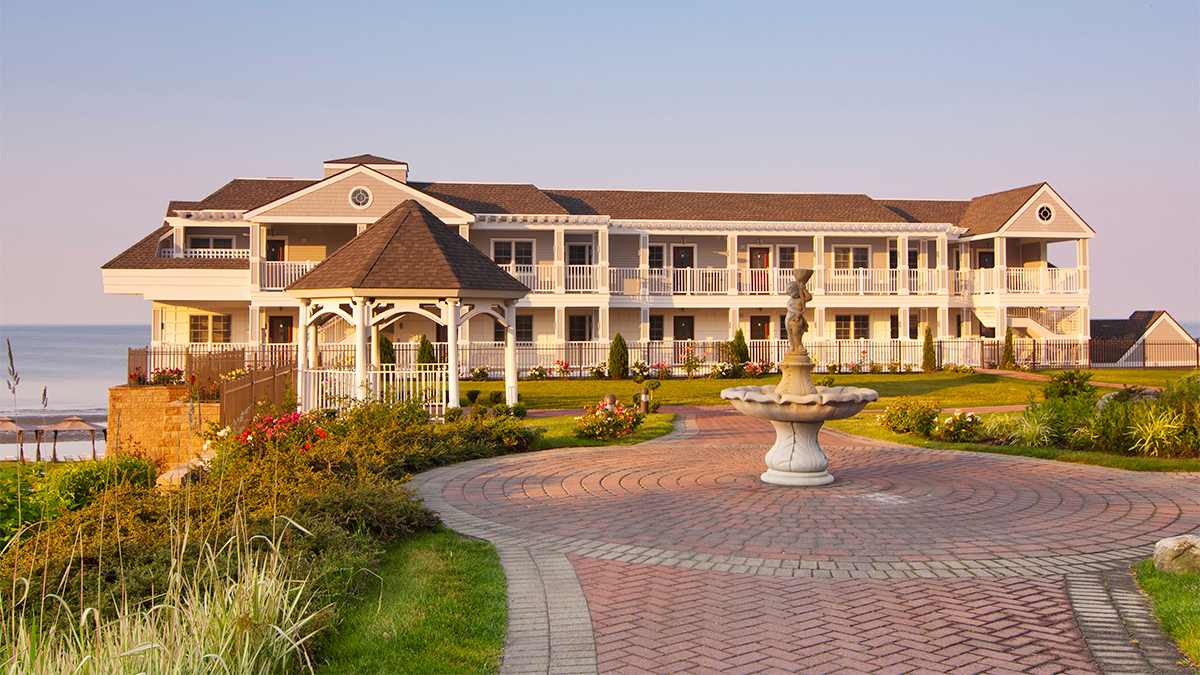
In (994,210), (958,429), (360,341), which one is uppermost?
(994,210)

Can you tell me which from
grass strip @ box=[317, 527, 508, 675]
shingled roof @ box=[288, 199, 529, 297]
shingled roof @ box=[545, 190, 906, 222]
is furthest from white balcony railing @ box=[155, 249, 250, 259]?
grass strip @ box=[317, 527, 508, 675]

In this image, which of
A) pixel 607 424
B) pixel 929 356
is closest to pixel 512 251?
pixel 929 356

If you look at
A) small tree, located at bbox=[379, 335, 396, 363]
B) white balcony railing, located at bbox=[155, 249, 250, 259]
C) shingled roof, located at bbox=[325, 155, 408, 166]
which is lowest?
small tree, located at bbox=[379, 335, 396, 363]

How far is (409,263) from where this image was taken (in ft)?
54.6

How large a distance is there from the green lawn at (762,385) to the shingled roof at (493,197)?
7.34 metres

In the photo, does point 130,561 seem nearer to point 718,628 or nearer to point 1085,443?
point 718,628

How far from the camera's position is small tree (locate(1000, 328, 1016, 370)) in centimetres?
3200

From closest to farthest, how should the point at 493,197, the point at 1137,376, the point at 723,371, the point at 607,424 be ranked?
the point at 607,424 < the point at 1137,376 < the point at 723,371 < the point at 493,197

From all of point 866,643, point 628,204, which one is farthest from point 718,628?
point 628,204

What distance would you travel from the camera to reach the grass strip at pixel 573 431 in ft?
47.2

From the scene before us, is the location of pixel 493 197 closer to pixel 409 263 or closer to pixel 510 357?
pixel 510 357

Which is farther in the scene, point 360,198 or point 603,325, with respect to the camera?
point 603,325

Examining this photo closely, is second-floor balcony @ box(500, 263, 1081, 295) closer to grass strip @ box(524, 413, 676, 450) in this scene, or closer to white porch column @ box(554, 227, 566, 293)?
white porch column @ box(554, 227, 566, 293)

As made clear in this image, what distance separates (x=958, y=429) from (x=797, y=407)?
6346 millimetres
